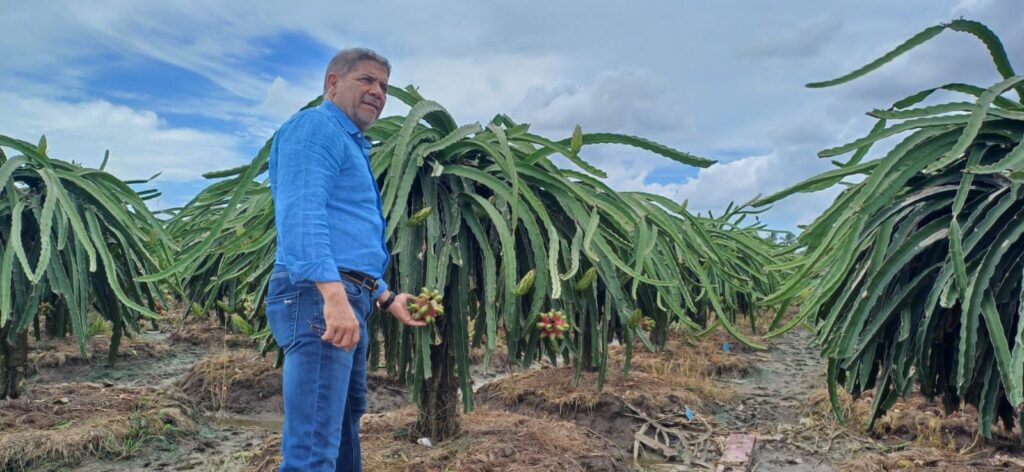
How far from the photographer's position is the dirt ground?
11.9 feet

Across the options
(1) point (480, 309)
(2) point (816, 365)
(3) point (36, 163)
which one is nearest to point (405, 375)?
(1) point (480, 309)

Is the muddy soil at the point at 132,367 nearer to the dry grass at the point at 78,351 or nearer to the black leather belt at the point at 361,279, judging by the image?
the dry grass at the point at 78,351

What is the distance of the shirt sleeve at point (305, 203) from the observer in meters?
2.00

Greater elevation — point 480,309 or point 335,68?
point 335,68

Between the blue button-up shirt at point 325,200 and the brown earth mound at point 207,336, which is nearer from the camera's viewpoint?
the blue button-up shirt at point 325,200

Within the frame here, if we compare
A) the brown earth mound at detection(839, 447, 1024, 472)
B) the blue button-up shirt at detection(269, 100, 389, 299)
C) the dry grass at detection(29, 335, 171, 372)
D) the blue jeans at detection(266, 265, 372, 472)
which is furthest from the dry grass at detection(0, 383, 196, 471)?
the brown earth mound at detection(839, 447, 1024, 472)

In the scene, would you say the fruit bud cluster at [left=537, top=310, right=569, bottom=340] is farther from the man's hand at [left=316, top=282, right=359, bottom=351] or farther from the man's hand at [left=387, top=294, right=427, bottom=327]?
the man's hand at [left=316, top=282, right=359, bottom=351]

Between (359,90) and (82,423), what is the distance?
3036 millimetres

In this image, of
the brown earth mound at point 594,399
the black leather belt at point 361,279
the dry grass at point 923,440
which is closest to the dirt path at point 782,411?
the dry grass at point 923,440

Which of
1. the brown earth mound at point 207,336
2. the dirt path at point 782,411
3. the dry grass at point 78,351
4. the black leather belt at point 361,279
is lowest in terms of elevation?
the dirt path at point 782,411

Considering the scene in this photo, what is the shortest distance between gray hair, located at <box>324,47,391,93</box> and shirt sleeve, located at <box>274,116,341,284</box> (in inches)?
11.7

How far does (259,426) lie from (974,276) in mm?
4414

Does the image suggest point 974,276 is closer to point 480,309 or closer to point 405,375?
point 480,309

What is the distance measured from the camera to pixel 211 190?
11.5ft
